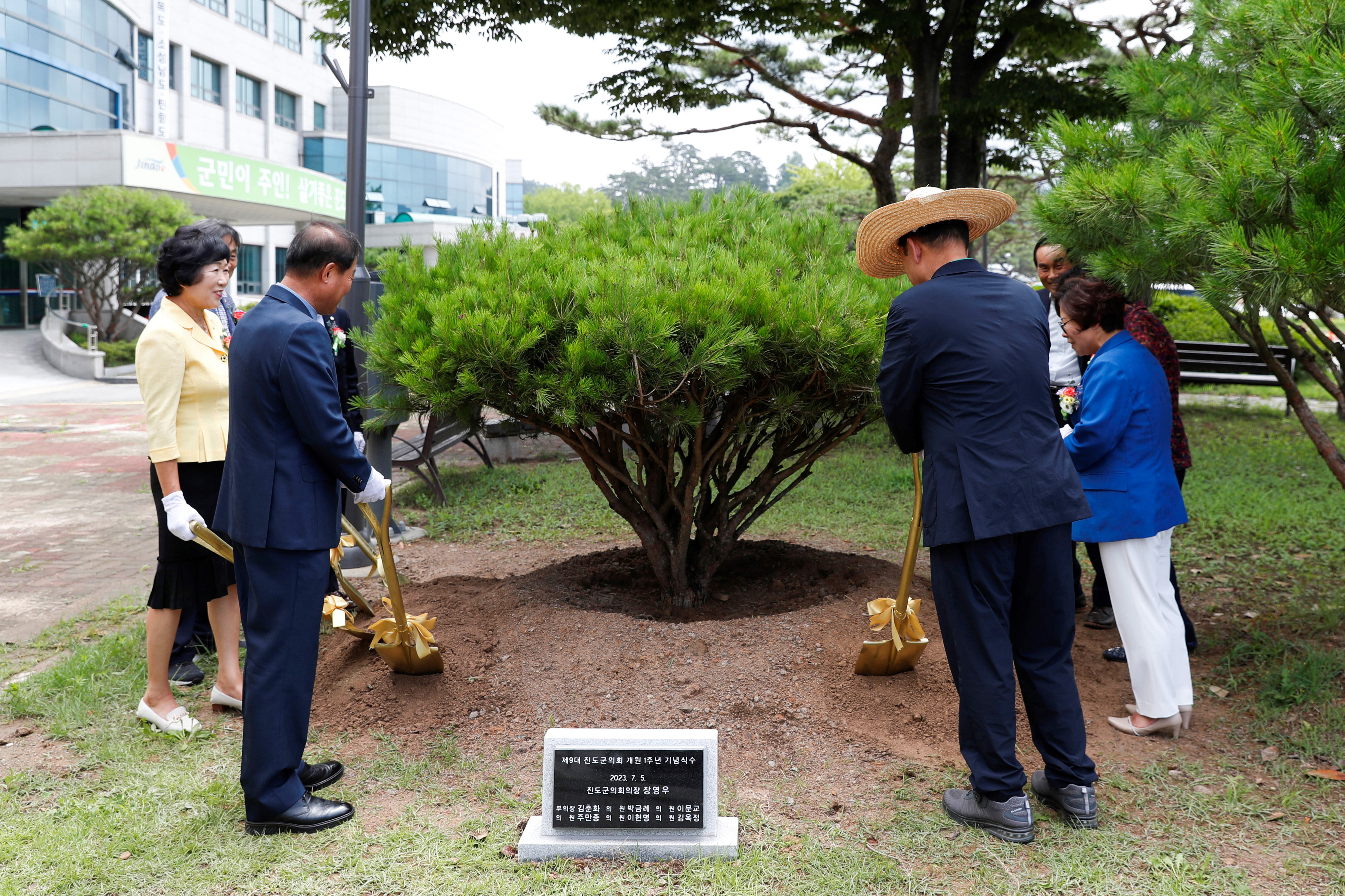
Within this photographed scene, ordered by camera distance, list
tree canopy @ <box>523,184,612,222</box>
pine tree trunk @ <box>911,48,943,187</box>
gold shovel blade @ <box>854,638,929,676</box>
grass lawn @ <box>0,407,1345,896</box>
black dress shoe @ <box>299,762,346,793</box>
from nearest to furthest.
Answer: grass lawn @ <box>0,407,1345,896</box>
black dress shoe @ <box>299,762,346,793</box>
gold shovel blade @ <box>854,638,929,676</box>
pine tree trunk @ <box>911,48,943,187</box>
tree canopy @ <box>523,184,612,222</box>

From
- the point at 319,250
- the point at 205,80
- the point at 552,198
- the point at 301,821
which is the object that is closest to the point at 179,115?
the point at 205,80

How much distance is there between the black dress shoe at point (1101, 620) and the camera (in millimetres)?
5090

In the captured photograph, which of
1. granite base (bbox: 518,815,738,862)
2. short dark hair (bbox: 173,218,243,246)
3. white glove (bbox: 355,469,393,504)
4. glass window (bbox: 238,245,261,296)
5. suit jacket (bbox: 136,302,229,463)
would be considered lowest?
granite base (bbox: 518,815,738,862)

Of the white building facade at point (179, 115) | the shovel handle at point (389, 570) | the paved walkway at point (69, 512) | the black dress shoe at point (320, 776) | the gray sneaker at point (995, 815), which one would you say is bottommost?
the paved walkway at point (69, 512)

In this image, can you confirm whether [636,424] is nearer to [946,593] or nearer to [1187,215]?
[946,593]

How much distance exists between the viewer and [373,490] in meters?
→ 3.27

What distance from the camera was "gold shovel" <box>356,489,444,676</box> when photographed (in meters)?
3.76

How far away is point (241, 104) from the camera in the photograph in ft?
125

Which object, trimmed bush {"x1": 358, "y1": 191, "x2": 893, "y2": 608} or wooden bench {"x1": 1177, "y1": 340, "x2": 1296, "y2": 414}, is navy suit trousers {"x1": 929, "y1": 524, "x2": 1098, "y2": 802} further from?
wooden bench {"x1": 1177, "y1": 340, "x2": 1296, "y2": 414}

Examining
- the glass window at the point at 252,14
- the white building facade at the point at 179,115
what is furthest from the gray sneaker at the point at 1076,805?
the glass window at the point at 252,14

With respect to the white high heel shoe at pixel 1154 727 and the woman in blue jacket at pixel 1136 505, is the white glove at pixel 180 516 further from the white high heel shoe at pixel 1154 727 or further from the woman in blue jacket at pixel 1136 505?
Result: the white high heel shoe at pixel 1154 727

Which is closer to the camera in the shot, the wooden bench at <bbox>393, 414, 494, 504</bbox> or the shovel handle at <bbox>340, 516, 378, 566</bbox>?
the shovel handle at <bbox>340, 516, 378, 566</bbox>

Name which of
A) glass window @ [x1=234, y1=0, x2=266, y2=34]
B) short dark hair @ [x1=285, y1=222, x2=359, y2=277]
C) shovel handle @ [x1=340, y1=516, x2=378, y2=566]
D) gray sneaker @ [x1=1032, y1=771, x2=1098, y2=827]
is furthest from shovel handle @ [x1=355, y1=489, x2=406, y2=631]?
glass window @ [x1=234, y1=0, x2=266, y2=34]

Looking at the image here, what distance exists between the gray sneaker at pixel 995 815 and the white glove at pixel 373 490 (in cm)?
212
